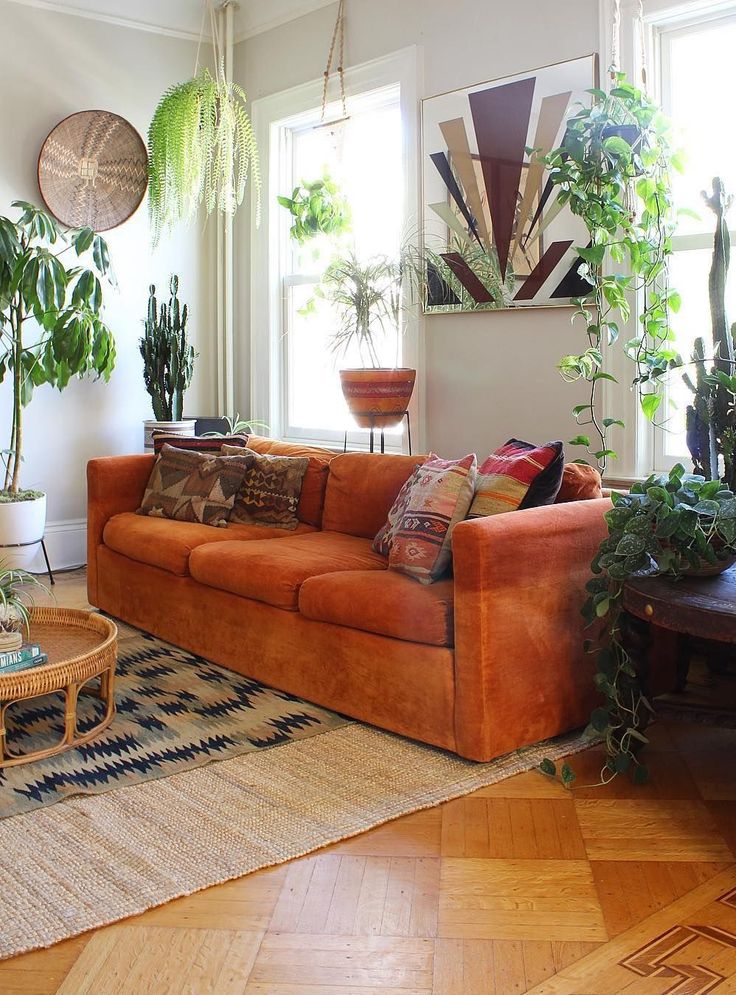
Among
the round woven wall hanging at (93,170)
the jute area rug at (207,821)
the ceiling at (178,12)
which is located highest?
the ceiling at (178,12)

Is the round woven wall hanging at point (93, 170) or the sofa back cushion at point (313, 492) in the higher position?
the round woven wall hanging at point (93, 170)

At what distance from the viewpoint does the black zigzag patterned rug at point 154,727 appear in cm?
278

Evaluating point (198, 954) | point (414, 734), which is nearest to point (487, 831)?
point (414, 734)

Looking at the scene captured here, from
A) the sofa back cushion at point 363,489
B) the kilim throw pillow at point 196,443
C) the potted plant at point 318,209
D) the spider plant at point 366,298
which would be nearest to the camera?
the sofa back cushion at point 363,489

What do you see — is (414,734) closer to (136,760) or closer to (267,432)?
(136,760)

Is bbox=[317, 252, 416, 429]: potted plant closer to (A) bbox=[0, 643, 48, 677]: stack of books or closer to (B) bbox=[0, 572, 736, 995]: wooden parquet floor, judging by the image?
(A) bbox=[0, 643, 48, 677]: stack of books

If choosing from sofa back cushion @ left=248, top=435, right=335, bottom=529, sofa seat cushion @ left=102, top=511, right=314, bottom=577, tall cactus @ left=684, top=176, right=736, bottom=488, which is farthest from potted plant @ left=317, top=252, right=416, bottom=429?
tall cactus @ left=684, top=176, right=736, bottom=488

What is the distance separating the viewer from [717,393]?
Result: 2777mm

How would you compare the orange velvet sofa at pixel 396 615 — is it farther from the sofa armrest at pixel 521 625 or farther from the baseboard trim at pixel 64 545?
the baseboard trim at pixel 64 545

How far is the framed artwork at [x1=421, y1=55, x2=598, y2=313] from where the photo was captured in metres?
4.15

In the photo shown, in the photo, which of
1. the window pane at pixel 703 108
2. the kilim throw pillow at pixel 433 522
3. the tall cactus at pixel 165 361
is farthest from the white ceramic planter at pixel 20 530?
the window pane at pixel 703 108

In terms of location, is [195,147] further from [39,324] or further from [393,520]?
[393,520]

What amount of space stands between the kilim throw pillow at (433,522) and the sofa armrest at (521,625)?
29 cm

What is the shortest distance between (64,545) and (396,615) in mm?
3118
